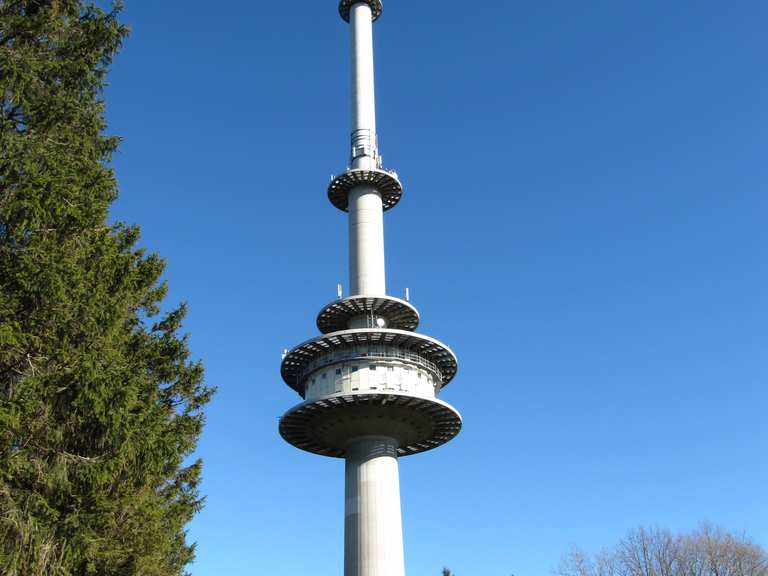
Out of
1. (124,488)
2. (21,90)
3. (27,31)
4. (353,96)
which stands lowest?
(124,488)

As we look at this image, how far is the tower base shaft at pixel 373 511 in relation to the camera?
3919 centimetres

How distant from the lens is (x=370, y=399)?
40875 millimetres

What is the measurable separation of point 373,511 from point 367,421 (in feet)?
16.0

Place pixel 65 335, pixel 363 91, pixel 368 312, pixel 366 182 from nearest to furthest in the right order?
pixel 65 335
pixel 368 312
pixel 366 182
pixel 363 91

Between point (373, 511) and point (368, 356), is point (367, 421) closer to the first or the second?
point (368, 356)

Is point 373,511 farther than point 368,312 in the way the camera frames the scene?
No

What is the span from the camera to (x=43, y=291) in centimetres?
1667

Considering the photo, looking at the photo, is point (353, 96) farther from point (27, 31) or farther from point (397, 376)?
point (27, 31)

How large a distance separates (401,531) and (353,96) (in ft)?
104

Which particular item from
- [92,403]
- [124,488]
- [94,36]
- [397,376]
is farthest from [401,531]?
[94,36]

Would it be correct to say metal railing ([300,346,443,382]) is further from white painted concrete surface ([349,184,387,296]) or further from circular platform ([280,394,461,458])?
white painted concrete surface ([349,184,387,296])

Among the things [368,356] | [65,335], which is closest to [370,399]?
[368,356]

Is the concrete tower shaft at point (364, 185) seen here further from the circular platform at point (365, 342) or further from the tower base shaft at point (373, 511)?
the tower base shaft at point (373, 511)

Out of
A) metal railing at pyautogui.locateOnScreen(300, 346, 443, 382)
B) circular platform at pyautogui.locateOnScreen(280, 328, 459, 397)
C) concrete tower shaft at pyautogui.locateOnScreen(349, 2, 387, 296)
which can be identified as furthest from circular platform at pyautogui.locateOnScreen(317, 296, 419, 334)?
metal railing at pyautogui.locateOnScreen(300, 346, 443, 382)
